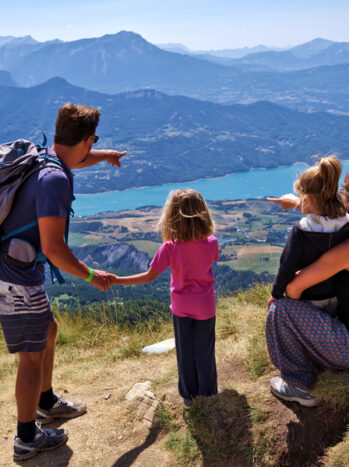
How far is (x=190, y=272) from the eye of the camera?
8.41 ft

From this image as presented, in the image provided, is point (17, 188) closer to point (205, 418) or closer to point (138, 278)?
point (138, 278)

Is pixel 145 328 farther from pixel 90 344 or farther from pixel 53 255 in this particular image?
pixel 53 255

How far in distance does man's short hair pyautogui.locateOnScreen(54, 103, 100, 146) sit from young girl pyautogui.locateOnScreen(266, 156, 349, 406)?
117 centimetres

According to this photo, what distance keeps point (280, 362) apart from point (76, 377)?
1.95m

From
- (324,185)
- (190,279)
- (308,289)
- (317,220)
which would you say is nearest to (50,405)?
(190,279)

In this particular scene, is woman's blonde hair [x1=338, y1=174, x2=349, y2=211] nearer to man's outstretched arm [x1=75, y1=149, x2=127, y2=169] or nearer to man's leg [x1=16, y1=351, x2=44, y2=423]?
man's outstretched arm [x1=75, y1=149, x2=127, y2=169]

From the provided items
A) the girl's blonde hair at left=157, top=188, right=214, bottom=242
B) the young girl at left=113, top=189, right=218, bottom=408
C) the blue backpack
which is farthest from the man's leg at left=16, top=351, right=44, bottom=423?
the girl's blonde hair at left=157, top=188, right=214, bottom=242

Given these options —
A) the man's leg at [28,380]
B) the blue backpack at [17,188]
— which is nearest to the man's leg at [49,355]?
the man's leg at [28,380]

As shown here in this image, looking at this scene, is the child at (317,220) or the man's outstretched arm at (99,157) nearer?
the child at (317,220)

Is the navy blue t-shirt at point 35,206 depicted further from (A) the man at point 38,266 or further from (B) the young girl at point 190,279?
(B) the young girl at point 190,279

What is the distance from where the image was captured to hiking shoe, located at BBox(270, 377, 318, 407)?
232cm

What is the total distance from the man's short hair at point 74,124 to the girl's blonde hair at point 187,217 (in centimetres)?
61

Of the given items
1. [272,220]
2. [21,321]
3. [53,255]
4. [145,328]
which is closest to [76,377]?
[145,328]

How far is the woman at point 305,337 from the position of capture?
7.41ft
